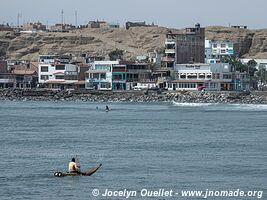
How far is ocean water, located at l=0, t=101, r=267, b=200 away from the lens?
114 feet

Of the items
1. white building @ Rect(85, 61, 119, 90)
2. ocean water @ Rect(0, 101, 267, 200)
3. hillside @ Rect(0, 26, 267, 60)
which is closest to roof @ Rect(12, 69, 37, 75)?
white building @ Rect(85, 61, 119, 90)

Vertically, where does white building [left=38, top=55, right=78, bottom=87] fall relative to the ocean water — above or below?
above

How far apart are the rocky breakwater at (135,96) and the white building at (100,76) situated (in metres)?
2.13

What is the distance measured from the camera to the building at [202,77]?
352 feet

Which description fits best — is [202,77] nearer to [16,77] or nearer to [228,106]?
[228,106]

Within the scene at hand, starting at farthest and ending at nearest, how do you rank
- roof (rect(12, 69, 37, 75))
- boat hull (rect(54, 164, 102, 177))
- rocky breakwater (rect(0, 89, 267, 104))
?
1. roof (rect(12, 69, 37, 75))
2. rocky breakwater (rect(0, 89, 267, 104))
3. boat hull (rect(54, 164, 102, 177))

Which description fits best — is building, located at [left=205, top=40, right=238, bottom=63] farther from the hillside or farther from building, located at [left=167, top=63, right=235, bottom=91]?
building, located at [left=167, top=63, right=235, bottom=91]

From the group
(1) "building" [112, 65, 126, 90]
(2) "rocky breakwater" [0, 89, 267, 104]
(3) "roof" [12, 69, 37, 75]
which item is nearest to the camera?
(2) "rocky breakwater" [0, 89, 267, 104]

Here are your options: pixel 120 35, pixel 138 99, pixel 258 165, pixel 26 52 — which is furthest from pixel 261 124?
pixel 120 35

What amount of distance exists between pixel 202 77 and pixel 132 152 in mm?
62822

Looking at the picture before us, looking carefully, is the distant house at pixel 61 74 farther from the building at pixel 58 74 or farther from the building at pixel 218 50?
the building at pixel 218 50

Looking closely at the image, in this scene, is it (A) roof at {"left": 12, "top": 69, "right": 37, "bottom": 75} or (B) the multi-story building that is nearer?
(B) the multi-story building

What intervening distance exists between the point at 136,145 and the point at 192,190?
16.1 meters

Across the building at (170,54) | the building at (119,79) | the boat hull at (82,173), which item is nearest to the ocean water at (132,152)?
the boat hull at (82,173)
